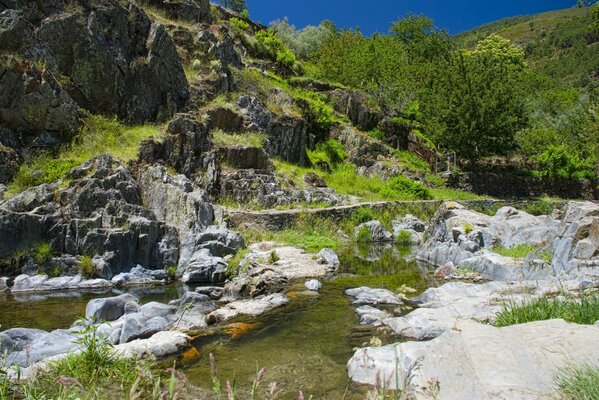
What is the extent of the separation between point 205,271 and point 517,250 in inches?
458

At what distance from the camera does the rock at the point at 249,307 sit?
10.9m

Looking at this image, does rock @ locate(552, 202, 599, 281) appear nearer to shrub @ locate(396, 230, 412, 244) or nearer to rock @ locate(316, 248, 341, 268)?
rock @ locate(316, 248, 341, 268)

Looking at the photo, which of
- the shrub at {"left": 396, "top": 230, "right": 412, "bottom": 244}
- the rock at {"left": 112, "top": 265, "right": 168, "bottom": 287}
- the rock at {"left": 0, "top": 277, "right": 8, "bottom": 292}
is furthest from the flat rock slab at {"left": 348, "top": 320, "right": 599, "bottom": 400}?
the shrub at {"left": 396, "top": 230, "right": 412, "bottom": 244}

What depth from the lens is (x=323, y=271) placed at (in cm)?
1683

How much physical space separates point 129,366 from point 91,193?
1293 cm

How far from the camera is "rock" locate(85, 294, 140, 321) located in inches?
418

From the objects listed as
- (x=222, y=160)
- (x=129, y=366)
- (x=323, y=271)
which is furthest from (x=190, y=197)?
(x=129, y=366)

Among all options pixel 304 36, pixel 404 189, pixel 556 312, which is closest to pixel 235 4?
pixel 304 36

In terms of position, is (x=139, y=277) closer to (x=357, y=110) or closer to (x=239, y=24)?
(x=357, y=110)

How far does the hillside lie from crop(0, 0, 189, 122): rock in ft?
279

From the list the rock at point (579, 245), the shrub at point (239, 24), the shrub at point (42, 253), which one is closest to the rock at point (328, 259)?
the rock at point (579, 245)

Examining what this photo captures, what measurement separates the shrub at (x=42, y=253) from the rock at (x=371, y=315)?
1170 cm

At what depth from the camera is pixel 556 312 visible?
730 centimetres

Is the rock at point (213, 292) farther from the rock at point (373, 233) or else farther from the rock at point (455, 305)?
the rock at point (373, 233)
